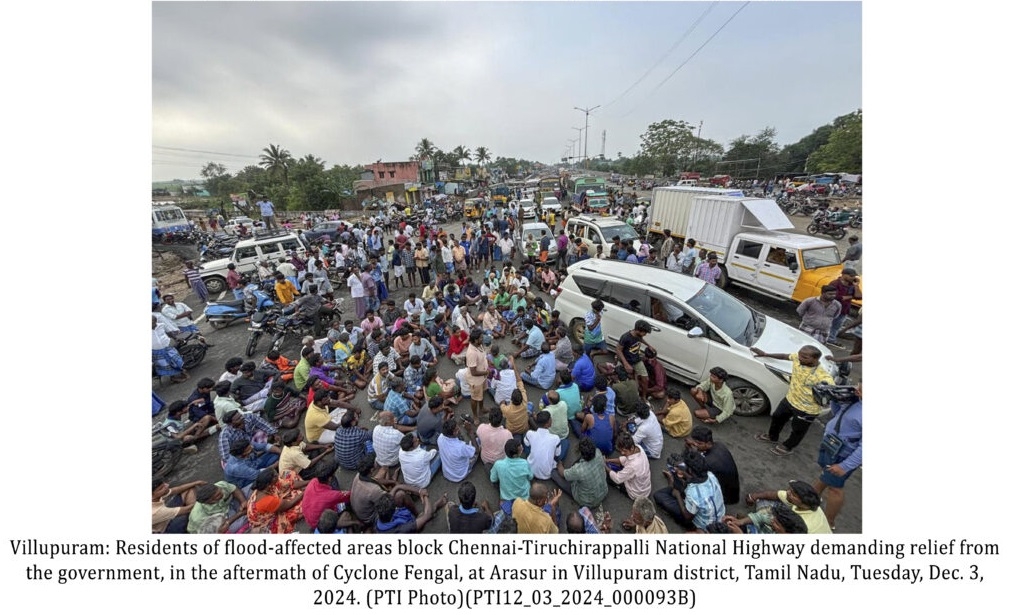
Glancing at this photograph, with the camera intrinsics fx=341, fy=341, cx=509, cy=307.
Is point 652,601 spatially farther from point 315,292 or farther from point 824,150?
point 824,150

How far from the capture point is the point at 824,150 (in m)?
35.7

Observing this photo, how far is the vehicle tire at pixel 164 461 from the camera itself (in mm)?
4555

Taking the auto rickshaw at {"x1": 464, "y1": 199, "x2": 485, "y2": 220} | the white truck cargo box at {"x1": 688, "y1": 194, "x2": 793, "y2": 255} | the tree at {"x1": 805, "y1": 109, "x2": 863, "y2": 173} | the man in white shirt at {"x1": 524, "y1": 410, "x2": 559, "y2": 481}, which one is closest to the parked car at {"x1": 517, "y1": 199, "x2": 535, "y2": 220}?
the auto rickshaw at {"x1": 464, "y1": 199, "x2": 485, "y2": 220}

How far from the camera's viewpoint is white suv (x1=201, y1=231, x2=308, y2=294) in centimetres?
1138

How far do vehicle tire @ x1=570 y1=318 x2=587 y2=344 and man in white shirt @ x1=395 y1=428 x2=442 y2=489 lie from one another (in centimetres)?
392

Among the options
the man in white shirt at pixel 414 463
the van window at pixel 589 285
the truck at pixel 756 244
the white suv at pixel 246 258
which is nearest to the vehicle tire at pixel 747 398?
the van window at pixel 589 285

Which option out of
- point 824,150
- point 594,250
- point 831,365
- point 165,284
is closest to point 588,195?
point 594,250

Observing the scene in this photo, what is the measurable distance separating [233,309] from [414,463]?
834 centimetres

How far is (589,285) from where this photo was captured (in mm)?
6715

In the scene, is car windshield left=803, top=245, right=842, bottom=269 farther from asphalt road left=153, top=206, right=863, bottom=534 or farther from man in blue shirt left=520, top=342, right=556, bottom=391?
man in blue shirt left=520, top=342, right=556, bottom=391

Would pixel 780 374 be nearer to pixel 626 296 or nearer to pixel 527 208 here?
pixel 626 296

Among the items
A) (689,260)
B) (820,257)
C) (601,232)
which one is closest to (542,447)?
(689,260)

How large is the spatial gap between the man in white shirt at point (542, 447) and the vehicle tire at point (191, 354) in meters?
7.65

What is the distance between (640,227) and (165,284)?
20245 millimetres
